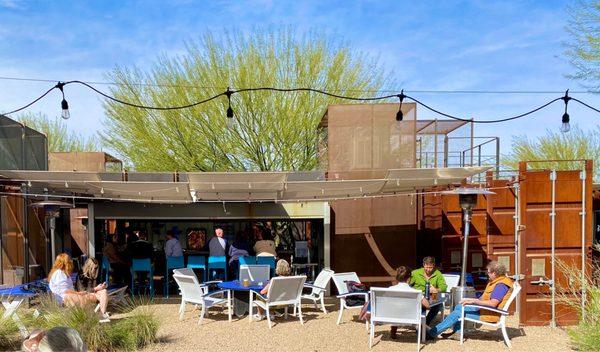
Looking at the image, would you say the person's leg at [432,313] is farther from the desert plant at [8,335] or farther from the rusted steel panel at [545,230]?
the desert plant at [8,335]

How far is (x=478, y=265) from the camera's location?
1046cm

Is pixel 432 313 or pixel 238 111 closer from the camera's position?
pixel 432 313

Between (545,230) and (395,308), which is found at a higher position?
(545,230)

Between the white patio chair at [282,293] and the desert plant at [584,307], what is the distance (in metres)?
3.59

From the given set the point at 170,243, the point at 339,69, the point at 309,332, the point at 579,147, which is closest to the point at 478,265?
the point at 309,332

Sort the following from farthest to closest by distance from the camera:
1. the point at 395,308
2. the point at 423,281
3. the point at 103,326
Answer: the point at 423,281 < the point at 395,308 < the point at 103,326

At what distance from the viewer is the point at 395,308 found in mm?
6195

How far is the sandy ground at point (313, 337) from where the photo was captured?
6.20 m

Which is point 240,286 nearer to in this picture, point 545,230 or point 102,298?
point 102,298

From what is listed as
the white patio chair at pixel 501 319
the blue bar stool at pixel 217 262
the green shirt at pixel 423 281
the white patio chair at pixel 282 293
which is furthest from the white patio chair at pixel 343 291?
the blue bar stool at pixel 217 262

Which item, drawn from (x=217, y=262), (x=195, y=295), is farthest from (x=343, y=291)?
(x=217, y=262)

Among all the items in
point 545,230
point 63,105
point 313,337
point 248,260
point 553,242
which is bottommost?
point 313,337

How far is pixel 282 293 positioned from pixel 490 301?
2923 millimetres

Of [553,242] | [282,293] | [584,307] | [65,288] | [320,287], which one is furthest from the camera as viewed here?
[320,287]
